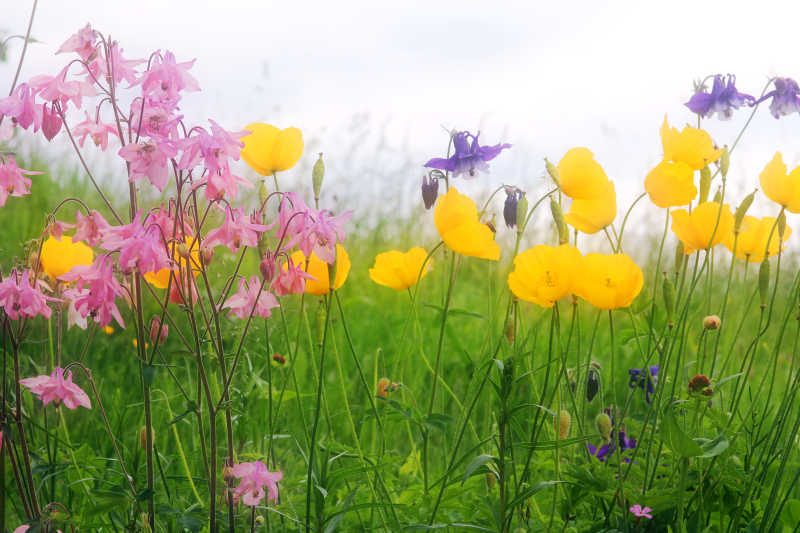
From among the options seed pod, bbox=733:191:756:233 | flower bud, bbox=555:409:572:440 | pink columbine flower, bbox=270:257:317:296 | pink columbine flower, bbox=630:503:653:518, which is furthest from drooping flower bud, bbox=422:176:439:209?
pink columbine flower, bbox=630:503:653:518

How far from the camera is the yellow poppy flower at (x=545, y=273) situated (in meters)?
1.39

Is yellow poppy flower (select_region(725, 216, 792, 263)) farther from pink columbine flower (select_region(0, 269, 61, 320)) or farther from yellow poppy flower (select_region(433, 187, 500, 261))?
pink columbine flower (select_region(0, 269, 61, 320))

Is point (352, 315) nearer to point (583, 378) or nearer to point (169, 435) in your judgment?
point (169, 435)

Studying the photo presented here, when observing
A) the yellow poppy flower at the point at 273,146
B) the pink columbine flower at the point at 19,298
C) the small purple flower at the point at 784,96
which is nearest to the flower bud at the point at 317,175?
the yellow poppy flower at the point at 273,146

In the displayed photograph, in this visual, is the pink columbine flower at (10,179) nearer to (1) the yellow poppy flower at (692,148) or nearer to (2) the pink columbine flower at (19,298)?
(2) the pink columbine flower at (19,298)

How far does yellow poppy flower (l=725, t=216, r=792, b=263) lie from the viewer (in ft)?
5.43

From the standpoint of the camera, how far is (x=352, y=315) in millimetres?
3465

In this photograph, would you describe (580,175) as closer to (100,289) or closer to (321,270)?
(321,270)

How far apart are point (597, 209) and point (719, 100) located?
0.40 m

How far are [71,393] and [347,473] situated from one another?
49 cm

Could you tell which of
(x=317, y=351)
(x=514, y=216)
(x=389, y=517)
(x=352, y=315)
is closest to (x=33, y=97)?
(x=514, y=216)

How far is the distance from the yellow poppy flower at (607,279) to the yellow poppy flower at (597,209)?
129 millimetres

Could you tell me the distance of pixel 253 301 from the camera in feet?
4.17

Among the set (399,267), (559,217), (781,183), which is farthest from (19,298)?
(781,183)
